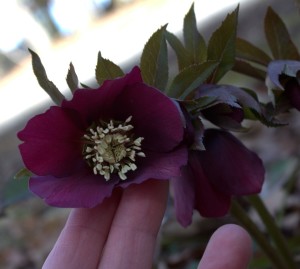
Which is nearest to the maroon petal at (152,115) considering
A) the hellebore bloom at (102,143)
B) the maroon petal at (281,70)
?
the hellebore bloom at (102,143)

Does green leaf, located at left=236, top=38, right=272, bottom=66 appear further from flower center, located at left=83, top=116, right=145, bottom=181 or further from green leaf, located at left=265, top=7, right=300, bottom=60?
flower center, located at left=83, top=116, right=145, bottom=181

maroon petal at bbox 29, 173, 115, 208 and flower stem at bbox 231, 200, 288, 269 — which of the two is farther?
flower stem at bbox 231, 200, 288, 269

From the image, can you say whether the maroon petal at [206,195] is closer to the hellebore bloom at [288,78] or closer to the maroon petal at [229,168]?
the maroon petal at [229,168]

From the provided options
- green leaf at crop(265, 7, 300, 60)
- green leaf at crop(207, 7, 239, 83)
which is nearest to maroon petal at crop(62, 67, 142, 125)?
green leaf at crop(207, 7, 239, 83)

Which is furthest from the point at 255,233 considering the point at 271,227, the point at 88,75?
the point at 88,75

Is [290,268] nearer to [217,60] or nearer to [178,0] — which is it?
[217,60]

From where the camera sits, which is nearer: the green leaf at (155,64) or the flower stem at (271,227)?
the green leaf at (155,64)

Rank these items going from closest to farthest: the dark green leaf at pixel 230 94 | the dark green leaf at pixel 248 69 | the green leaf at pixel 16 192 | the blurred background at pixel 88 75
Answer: the dark green leaf at pixel 230 94 → the dark green leaf at pixel 248 69 → the green leaf at pixel 16 192 → the blurred background at pixel 88 75
